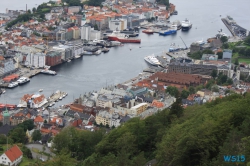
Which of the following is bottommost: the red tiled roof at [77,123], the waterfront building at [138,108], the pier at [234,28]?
the red tiled roof at [77,123]

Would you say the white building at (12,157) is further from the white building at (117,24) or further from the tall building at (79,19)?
the tall building at (79,19)

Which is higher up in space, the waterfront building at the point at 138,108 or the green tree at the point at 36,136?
the waterfront building at the point at 138,108

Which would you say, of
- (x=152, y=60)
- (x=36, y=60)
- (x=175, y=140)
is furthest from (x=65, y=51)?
(x=175, y=140)

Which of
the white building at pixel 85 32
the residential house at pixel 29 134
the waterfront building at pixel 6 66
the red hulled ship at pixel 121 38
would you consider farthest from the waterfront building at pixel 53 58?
the residential house at pixel 29 134

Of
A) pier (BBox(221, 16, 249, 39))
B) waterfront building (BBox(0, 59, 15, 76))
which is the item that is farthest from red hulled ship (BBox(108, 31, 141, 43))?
waterfront building (BBox(0, 59, 15, 76))

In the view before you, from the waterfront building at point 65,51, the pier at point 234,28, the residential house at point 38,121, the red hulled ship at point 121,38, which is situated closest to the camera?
the residential house at point 38,121

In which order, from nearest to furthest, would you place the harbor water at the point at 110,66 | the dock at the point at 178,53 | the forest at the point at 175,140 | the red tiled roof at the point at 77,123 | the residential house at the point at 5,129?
1. the forest at the point at 175,140
2. the residential house at the point at 5,129
3. the red tiled roof at the point at 77,123
4. the harbor water at the point at 110,66
5. the dock at the point at 178,53

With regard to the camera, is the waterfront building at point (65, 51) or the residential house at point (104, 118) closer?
the residential house at point (104, 118)
